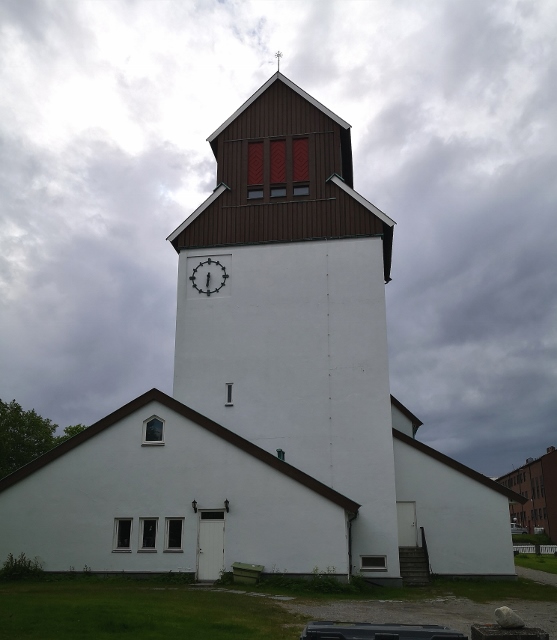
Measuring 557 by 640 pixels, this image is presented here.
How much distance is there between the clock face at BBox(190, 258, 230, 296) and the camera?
27141mm

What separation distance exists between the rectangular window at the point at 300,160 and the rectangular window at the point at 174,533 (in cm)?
1495

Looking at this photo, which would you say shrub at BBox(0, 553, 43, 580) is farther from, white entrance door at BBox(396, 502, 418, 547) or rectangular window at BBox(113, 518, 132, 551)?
white entrance door at BBox(396, 502, 418, 547)

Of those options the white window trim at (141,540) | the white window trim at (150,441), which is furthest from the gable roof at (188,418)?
the white window trim at (141,540)

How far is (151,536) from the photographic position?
21250 millimetres

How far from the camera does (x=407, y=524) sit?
85.0ft

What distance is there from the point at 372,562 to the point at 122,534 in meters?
9.01

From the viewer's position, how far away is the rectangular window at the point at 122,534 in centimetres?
2117

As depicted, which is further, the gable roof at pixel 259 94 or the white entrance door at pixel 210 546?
the gable roof at pixel 259 94

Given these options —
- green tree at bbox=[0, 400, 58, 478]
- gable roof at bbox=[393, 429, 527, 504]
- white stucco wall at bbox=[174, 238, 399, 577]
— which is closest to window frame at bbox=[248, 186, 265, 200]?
white stucco wall at bbox=[174, 238, 399, 577]

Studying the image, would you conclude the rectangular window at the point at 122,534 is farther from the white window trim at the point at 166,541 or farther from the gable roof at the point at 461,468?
the gable roof at the point at 461,468

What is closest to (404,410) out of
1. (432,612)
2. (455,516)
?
(455,516)

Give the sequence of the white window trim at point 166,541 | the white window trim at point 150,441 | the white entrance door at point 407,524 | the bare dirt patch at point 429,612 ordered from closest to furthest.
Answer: the bare dirt patch at point 429,612, the white window trim at point 166,541, the white window trim at point 150,441, the white entrance door at point 407,524

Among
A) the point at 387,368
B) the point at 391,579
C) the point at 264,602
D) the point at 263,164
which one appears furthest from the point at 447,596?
the point at 263,164

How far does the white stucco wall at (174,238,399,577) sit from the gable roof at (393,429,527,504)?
114 inches
